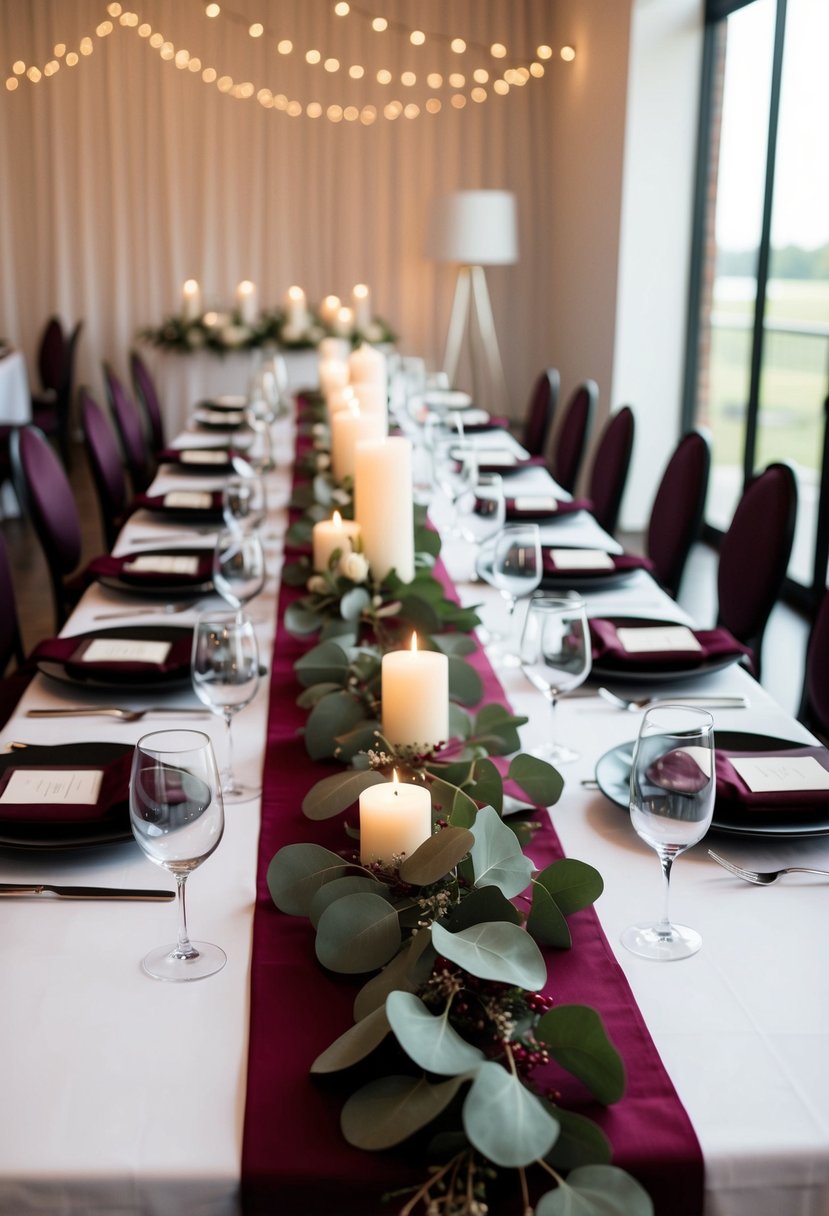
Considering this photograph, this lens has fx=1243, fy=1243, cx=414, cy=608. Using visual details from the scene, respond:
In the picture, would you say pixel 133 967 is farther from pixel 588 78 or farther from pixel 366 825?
pixel 588 78

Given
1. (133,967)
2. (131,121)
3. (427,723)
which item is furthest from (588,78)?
(133,967)

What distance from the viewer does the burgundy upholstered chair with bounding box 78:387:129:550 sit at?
4004mm

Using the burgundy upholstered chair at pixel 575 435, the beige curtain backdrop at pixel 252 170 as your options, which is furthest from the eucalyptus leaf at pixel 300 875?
the beige curtain backdrop at pixel 252 170

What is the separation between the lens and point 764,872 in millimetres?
1369

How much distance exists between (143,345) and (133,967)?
7236mm

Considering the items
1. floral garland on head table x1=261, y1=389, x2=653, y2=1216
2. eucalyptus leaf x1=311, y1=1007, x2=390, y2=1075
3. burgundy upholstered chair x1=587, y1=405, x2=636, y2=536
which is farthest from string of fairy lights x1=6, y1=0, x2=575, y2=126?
eucalyptus leaf x1=311, y1=1007, x2=390, y2=1075

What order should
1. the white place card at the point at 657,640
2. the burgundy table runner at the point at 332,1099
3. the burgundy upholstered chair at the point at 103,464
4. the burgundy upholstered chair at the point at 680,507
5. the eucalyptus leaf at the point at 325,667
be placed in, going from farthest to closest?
the burgundy upholstered chair at the point at 103,464 < the burgundy upholstered chair at the point at 680,507 < the white place card at the point at 657,640 < the eucalyptus leaf at the point at 325,667 < the burgundy table runner at the point at 332,1099

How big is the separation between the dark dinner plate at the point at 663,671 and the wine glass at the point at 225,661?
0.63 meters

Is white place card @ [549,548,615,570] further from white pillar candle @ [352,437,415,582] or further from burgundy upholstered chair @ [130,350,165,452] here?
burgundy upholstered chair @ [130,350,165,452]

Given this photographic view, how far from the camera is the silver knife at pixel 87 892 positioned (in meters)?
1.32

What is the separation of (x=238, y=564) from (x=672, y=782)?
1.09m

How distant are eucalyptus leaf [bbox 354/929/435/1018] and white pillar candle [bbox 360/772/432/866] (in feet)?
0.46

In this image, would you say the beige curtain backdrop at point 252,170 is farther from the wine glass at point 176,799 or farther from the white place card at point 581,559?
the wine glass at point 176,799

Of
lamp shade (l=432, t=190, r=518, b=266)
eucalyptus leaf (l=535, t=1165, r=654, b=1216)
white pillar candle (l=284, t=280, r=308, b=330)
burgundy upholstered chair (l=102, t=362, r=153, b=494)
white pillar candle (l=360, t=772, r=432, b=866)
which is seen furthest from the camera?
lamp shade (l=432, t=190, r=518, b=266)
